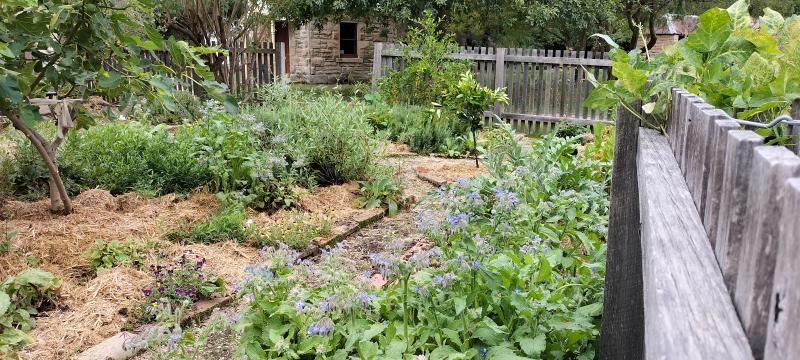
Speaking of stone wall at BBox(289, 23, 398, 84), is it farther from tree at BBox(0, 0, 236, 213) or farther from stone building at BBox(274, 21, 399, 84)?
tree at BBox(0, 0, 236, 213)

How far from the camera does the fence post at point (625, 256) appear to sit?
7.18 feet

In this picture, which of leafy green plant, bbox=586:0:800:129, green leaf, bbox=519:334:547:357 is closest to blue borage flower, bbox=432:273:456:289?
green leaf, bbox=519:334:547:357

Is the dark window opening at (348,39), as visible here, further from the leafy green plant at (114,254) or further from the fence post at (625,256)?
the fence post at (625,256)

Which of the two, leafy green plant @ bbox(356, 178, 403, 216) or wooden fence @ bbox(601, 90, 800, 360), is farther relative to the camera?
leafy green plant @ bbox(356, 178, 403, 216)

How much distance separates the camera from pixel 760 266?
729 mm

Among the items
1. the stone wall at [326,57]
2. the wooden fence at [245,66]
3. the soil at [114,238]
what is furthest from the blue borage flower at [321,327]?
the stone wall at [326,57]

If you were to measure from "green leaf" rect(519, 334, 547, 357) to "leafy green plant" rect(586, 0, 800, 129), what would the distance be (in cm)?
85

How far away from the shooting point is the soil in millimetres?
3287

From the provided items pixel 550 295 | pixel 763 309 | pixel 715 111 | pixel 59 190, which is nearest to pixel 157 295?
pixel 59 190

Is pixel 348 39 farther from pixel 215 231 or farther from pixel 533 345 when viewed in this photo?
pixel 533 345

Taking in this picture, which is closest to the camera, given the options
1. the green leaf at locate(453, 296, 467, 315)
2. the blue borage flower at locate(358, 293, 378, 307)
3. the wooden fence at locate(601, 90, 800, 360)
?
the wooden fence at locate(601, 90, 800, 360)

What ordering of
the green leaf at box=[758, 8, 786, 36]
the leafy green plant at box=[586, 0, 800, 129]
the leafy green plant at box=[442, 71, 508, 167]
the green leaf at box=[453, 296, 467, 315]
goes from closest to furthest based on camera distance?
the leafy green plant at box=[586, 0, 800, 129] → the green leaf at box=[758, 8, 786, 36] → the green leaf at box=[453, 296, 467, 315] → the leafy green plant at box=[442, 71, 508, 167]

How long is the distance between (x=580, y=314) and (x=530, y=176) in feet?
5.61

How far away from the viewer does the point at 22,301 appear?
336 centimetres
